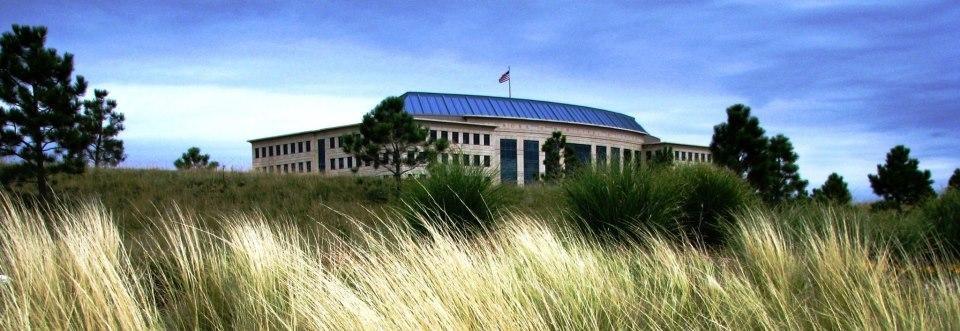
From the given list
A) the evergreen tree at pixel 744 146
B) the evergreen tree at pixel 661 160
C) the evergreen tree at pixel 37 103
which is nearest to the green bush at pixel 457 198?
the evergreen tree at pixel 661 160

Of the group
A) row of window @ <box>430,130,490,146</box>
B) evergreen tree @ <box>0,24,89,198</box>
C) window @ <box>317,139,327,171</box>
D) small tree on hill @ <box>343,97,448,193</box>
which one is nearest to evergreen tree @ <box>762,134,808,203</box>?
small tree on hill @ <box>343,97,448,193</box>

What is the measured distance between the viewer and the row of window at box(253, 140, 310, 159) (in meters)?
68.9

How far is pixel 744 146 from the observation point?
27.2 m

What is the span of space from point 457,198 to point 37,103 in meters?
14.3

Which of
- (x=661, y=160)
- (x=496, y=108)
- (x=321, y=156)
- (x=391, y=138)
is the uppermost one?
(x=496, y=108)

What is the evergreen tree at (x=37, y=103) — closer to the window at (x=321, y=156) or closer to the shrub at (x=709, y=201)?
the shrub at (x=709, y=201)

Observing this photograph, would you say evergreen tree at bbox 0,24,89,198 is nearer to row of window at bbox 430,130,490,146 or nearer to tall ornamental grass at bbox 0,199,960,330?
tall ornamental grass at bbox 0,199,960,330

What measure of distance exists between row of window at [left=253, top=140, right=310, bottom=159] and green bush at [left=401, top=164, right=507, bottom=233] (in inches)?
2355

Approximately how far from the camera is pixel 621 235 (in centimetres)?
924

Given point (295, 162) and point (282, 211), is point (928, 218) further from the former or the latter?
point (295, 162)

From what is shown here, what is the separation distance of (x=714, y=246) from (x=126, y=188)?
19088 millimetres

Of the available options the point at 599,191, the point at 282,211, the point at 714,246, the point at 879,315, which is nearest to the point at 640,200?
the point at 599,191

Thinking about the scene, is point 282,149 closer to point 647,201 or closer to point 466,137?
point 466,137

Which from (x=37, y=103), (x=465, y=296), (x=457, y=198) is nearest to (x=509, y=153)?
(x=37, y=103)
